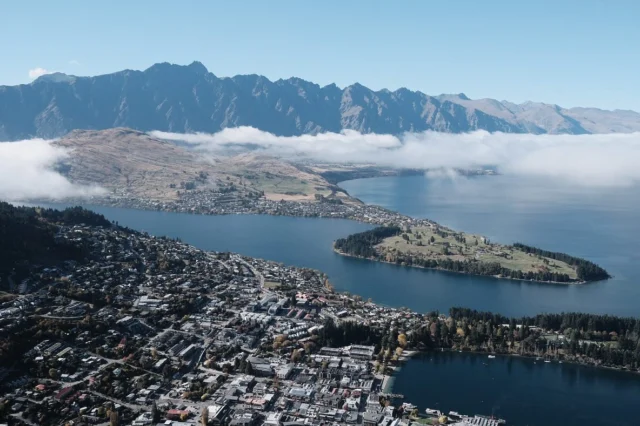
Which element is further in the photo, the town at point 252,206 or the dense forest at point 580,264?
the town at point 252,206

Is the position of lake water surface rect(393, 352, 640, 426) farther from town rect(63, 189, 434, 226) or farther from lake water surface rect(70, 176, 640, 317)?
town rect(63, 189, 434, 226)

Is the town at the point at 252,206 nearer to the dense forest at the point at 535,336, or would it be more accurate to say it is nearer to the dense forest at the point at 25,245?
the dense forest at the point at 25,245

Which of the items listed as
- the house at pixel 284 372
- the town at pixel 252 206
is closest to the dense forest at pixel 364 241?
the town at pixel 252 206

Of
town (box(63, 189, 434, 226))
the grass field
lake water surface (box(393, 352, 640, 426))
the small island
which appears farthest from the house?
town (box(63, 189, 434, 226))

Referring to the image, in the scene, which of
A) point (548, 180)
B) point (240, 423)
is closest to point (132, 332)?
point (240, 423)

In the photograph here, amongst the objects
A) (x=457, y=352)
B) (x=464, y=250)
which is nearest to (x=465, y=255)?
(x=464, y=250)

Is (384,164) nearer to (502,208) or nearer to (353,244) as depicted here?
(502,208)
